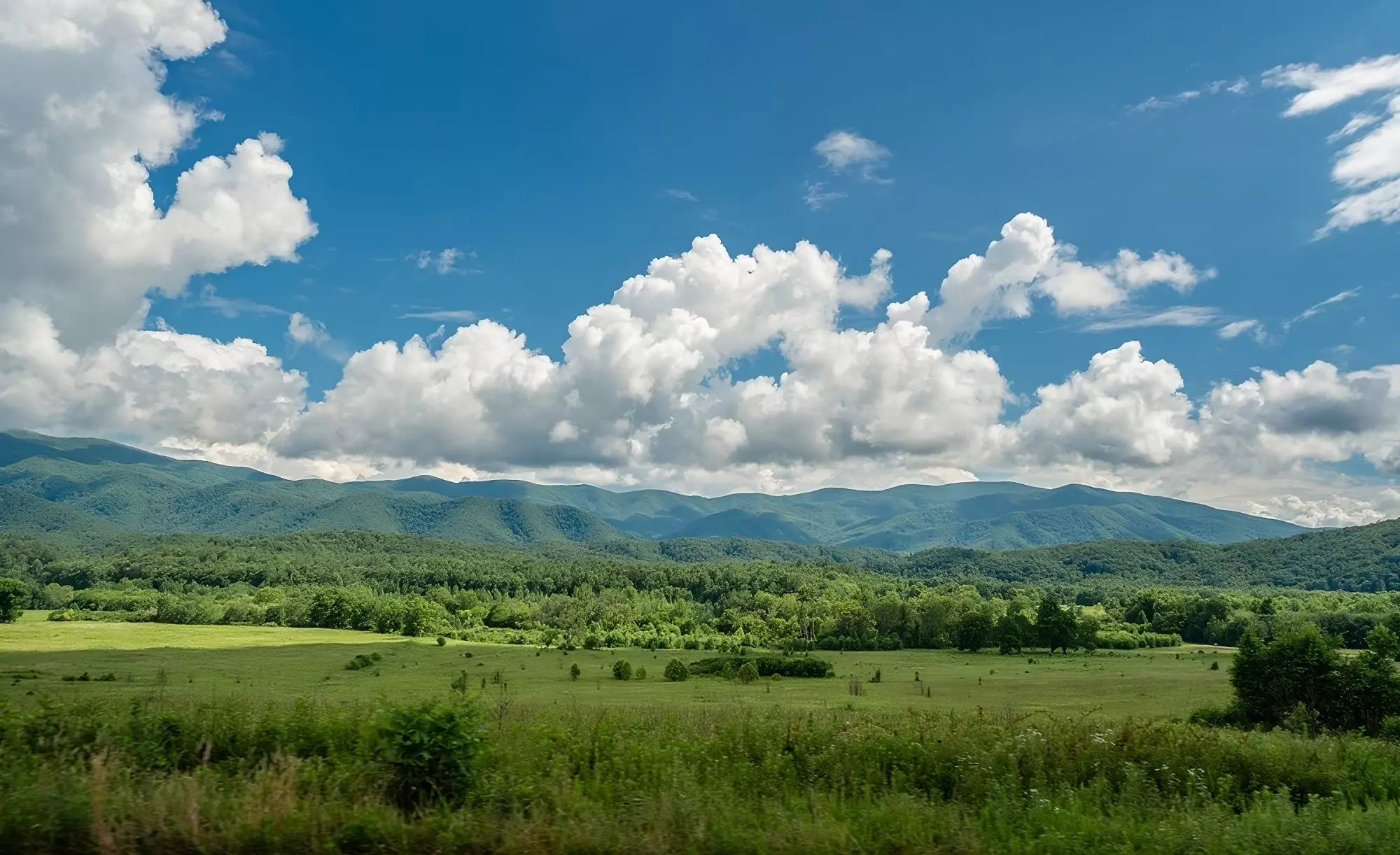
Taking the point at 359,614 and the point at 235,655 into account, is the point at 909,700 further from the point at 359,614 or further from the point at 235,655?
the point at 359,614

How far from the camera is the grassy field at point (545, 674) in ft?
152

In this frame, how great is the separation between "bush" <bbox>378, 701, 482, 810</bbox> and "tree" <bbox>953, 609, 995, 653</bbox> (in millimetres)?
109344

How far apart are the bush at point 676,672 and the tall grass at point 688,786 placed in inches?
2348

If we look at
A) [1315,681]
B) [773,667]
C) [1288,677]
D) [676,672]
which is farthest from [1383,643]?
[773,667]

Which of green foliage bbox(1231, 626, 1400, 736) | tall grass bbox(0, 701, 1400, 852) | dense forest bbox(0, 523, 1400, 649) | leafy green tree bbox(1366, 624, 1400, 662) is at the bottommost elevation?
dense forest bbox(0, 523, 1400, 649)

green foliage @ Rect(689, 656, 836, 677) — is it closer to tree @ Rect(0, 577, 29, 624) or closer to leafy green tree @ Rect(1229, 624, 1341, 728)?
leafy green tree @ Rect(1229, 624, 1341, 728)

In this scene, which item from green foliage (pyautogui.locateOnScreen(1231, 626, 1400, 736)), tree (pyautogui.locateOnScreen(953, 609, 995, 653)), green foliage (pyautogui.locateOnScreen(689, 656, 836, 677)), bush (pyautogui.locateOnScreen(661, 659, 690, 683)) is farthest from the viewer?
tree (pyautogui.locateOnScreen(953, 609, 995, 653))

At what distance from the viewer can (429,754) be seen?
9773 mm

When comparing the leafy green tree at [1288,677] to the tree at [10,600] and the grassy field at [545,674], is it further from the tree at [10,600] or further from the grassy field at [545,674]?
the tree at [10,600]

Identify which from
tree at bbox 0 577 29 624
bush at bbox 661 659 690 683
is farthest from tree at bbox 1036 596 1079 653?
tree at bbox 0 577 29 624

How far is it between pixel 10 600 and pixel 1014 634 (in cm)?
15739

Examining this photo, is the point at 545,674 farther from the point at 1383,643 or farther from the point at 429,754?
the point at 429,754

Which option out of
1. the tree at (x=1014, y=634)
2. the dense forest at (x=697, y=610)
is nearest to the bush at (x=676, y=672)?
the dense forest at (x=697, y=610)

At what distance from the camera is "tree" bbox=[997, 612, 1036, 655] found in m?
104
